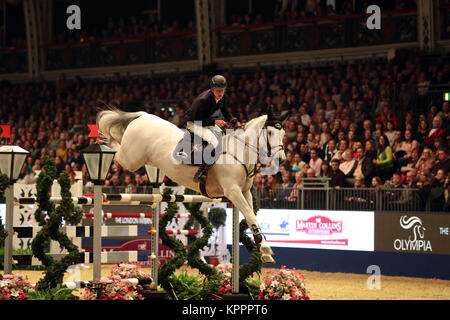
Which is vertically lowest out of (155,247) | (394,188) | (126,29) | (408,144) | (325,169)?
(155,247)

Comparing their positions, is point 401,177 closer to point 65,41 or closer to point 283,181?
point 283,181

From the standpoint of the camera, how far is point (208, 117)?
23.9 ft

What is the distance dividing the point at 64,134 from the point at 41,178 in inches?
510

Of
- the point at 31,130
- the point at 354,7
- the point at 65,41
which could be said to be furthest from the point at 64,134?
the point at 354,7

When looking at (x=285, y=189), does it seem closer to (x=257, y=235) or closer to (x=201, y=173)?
(x=201, y=173)

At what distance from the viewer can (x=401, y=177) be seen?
43.4 ft

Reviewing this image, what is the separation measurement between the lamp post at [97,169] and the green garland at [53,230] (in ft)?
0.74

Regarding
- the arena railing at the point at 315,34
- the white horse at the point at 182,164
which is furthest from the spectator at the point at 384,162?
the white horse at the point at 182,164

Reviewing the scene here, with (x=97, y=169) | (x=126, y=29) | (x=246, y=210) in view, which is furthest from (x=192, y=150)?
(x=126, y=29)

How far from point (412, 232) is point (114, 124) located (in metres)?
6.84

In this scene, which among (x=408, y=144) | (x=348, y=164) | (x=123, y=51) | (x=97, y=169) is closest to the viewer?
(x=97, y=169)

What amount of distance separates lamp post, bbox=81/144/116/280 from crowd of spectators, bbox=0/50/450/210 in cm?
304

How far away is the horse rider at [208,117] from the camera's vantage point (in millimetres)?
7156

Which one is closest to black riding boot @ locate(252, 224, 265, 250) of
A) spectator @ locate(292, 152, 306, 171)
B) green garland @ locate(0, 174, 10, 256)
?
green garland @ locate(0, 174, 10, 256)
